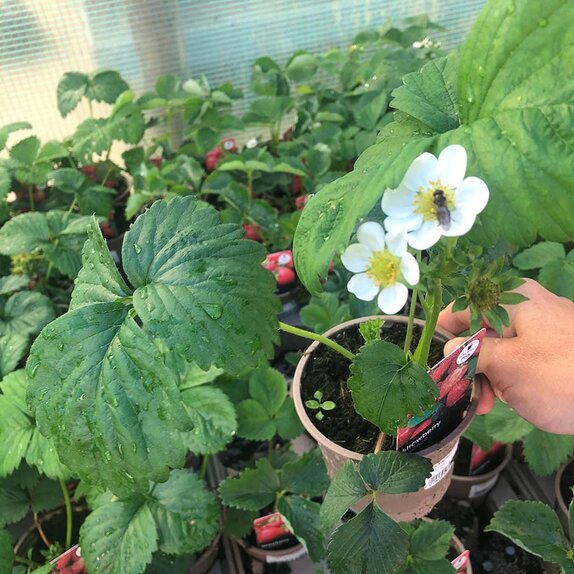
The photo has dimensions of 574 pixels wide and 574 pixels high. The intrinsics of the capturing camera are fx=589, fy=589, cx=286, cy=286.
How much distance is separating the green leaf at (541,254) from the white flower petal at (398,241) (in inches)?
32.1

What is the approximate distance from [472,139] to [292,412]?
71cm

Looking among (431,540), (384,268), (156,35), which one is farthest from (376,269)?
(156,35)

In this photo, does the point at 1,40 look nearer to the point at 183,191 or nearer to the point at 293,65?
the point at 183,191

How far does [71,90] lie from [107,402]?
1.32 meters

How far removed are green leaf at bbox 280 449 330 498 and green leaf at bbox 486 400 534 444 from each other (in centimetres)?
32

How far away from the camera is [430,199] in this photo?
486mm

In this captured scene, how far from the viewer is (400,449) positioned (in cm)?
69

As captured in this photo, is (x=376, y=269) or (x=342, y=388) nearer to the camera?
(x=376, y=269)

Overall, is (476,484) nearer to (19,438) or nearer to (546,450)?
(546,450)

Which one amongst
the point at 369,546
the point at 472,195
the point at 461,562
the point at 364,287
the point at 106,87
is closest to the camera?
the point at 472,195

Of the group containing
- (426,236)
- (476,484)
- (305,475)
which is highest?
(426,236)

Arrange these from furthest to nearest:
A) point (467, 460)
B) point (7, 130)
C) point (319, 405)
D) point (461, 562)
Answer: point (7, 130), point (467, 460), point (461, 562), point (319, 405)

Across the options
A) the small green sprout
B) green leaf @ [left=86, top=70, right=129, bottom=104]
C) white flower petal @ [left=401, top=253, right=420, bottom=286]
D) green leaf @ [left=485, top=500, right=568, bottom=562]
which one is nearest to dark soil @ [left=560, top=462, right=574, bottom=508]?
green leaf @ [left=485, top=500, right=568, bottom=562]

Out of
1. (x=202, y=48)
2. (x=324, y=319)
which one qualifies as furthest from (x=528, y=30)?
(x=202, y=48)
